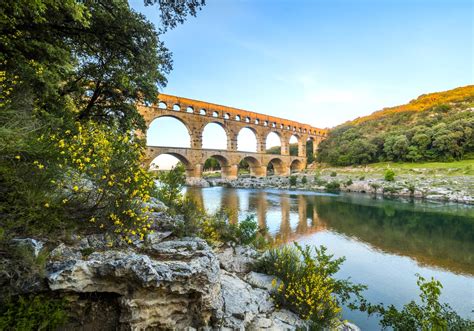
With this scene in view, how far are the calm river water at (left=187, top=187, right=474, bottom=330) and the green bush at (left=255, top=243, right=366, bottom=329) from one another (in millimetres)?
816

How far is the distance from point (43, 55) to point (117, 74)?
1790 millimetres

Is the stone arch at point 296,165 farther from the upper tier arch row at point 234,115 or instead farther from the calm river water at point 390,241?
the calm river water at point 390,241

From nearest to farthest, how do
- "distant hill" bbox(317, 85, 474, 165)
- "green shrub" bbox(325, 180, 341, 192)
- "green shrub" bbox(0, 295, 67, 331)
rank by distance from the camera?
"green shrub" bbox(0, 295, 67, 331)
"green shrub" bbox(325, 180, 341, 192)
"distant hill" bbox(317, 85, 474, 165)

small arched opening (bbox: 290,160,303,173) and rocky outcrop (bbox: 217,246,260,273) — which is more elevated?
small arched opening (bbox: 290,160,303,173)

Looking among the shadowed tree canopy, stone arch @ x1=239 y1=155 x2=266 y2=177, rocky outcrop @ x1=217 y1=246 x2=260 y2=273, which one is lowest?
rocky outcrop @ x1=217 y1=246 x2=260 y2=273

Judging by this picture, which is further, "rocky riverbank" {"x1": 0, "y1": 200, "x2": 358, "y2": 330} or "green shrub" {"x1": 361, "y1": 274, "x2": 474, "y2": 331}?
"green shrub" {"x1": 361, "y1": 274, "x2": 474, "y2": 331}

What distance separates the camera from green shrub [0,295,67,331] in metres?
1.66

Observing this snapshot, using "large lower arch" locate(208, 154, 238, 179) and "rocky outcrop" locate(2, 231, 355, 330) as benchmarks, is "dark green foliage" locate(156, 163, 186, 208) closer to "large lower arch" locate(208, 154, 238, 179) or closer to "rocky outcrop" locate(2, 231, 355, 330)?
"rocky outcrop" locate(2, 231, 355, 330)

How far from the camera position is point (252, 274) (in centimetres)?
394

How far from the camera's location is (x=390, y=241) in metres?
7.55

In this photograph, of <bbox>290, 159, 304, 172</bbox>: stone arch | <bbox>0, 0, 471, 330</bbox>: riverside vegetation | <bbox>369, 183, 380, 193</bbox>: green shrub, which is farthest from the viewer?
<bbox>290, 159, 304, 172</bbox>: stone arch

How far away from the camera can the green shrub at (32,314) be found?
1655 mm

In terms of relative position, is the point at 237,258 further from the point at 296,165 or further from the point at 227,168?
the point at 296,165

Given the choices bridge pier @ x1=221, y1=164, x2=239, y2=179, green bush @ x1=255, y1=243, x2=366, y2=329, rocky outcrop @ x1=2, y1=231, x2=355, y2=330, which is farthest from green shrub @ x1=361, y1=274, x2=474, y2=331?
bridge pier @ x1=221, y1=164, x2=239, y2=179
